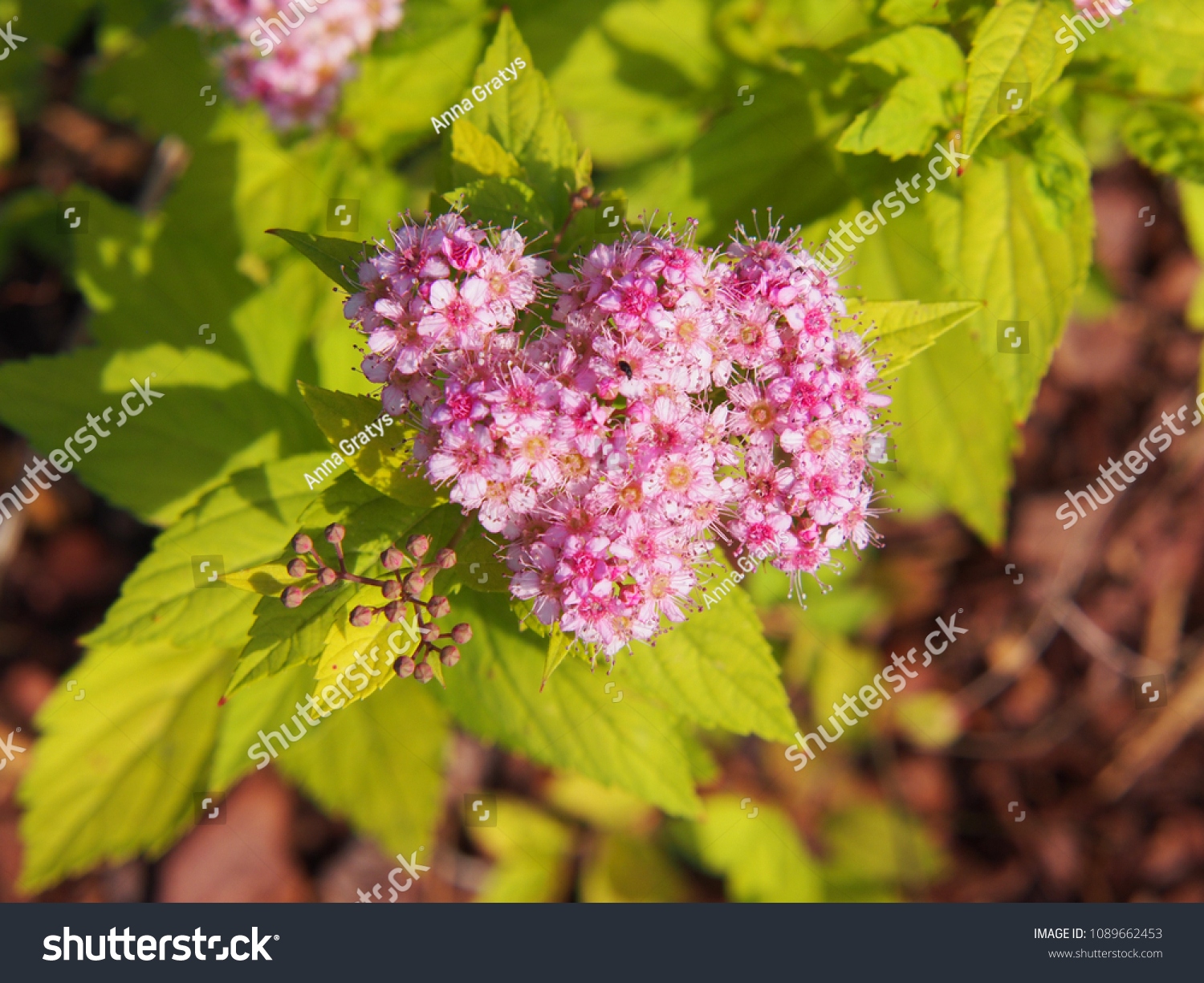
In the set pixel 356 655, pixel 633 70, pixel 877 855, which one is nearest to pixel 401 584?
pixel 356 655

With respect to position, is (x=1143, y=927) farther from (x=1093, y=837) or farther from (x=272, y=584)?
(x=272, y=584)

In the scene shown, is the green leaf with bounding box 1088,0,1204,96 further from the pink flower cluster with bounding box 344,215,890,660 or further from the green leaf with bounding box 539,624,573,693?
the green leaf with bounding box 539,624,573,693

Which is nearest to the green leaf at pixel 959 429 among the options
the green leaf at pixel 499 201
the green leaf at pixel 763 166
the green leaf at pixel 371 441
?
the green leaf at pixel 763 166

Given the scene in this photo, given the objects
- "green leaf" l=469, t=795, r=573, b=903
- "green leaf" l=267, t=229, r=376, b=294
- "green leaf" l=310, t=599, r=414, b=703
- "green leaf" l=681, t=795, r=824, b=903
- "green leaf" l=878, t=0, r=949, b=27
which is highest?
"green leaf" l=878, t=0, r=949, b=27

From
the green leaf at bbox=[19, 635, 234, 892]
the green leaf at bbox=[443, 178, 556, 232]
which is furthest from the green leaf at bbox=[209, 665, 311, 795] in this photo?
the green leaf at bbox=[443, 178, 556, 232]

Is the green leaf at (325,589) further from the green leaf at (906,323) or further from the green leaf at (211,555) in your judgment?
the green leaf at (906,323)

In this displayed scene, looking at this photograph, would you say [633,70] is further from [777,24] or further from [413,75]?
[413,75]

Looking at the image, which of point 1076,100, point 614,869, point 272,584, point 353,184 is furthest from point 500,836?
point 1076,100
